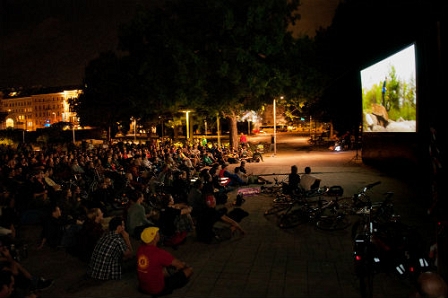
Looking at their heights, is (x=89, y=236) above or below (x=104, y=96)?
below

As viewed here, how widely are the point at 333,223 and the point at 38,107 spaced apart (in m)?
137

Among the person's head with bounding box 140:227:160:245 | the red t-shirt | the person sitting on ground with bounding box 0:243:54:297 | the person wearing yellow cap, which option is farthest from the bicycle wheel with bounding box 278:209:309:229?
the person sitting on ground with bounding box 0:243:54:297

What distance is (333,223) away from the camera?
358 inches

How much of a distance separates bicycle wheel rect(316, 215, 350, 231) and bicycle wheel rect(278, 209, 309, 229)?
38 centimetres

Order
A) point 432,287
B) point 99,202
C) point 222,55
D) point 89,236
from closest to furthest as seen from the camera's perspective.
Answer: point 432,287, point 89,236, point 99,202, point 222,55

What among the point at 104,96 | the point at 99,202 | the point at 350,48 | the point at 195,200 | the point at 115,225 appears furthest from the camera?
the point at 104,96

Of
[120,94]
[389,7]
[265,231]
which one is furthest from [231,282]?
[120,94]

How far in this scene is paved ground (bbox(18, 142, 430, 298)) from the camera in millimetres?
5855

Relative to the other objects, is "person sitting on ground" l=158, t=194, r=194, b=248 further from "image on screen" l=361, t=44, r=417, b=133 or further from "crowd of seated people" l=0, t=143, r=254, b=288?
"image on screen" l=361, t=44, r=417, b=133

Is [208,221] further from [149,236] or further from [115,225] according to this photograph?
[149,236]

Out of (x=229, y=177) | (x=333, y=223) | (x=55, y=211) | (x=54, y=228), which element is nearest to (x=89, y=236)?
(x=55, y=211)

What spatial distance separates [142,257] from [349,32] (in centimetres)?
2960

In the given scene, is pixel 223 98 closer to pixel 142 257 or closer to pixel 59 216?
pixel 59 216

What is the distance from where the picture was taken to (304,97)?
28141 millimetres
